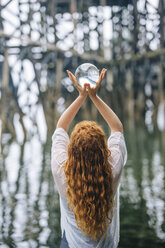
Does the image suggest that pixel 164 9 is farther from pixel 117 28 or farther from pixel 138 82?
pixel 138 82

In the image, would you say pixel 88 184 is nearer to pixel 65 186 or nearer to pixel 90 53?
pixel 65 186

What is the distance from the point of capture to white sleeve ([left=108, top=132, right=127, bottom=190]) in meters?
2.58

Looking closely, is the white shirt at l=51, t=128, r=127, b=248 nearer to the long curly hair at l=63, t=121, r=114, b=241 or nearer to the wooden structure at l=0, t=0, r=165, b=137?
the long curly hair at l=63, t=121, r=114, b=241

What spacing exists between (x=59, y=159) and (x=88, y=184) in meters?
0.18

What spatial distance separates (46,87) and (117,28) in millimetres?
3654

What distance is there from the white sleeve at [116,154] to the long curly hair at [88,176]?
54 mm

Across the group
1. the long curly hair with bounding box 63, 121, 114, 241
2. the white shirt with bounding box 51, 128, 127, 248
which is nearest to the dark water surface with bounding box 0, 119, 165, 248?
the white shirt with bounding box 51, 128, 127, 248

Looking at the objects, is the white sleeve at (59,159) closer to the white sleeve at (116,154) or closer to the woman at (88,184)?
the woman at (88,184)

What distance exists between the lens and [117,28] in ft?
58.7

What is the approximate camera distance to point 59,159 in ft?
8.46

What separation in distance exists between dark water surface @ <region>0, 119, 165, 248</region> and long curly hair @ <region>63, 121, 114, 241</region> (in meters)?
1.79

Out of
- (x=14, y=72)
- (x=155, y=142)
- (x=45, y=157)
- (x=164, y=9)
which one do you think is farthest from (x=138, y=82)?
(x=45, y=157)

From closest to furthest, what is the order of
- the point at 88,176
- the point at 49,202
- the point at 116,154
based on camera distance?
the point at 88,176, the point at 116,154, the point at 49,202

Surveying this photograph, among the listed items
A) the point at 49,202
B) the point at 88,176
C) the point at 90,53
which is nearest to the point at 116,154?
the point at 88,176
